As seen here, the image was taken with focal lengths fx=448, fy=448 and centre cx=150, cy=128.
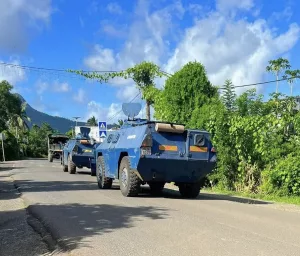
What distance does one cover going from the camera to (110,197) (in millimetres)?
12188

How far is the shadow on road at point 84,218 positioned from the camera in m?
7.15

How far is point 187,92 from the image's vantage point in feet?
63.6

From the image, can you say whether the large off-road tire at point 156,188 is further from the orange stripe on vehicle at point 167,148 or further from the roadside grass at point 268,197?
the roadside grass at point 268,197

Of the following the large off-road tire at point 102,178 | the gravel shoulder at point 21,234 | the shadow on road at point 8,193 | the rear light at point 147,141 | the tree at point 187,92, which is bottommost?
the gravel shoulder at point 21,234

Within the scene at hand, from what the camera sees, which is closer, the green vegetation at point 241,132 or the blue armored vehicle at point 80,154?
the green vegetation at point 241,132

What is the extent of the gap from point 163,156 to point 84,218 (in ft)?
11.8

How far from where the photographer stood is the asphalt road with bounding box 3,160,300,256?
6219mm

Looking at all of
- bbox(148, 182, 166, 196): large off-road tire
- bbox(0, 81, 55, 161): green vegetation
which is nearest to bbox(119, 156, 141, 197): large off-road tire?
bbox(148, 182, 166, 196): large off-road tire

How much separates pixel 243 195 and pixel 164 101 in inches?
281

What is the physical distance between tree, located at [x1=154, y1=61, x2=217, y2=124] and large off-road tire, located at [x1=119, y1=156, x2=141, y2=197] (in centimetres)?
680

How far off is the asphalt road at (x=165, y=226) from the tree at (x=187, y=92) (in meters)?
7.73

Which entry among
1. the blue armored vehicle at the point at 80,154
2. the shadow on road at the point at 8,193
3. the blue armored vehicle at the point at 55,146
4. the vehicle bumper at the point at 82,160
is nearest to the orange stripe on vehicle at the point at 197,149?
the shadow on road at the point at 8,193

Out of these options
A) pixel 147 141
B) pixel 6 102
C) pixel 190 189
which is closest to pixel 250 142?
pixel 190 189

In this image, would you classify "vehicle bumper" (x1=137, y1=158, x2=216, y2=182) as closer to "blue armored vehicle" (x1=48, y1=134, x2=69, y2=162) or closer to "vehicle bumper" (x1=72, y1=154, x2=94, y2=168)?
"vehicle bumper" (x1=72, y1=154, x2=94, y2=168)
